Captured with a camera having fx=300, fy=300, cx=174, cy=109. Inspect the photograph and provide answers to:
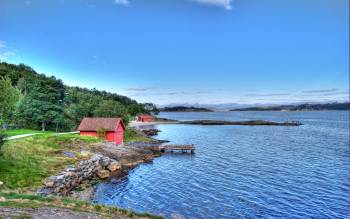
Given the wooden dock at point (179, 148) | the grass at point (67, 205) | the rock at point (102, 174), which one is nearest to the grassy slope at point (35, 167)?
the grass at point (67, 205)

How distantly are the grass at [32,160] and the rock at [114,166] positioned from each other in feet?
19.8

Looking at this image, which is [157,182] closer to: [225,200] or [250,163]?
[225,200]

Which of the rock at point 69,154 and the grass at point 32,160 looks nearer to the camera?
the grass at point 32,160

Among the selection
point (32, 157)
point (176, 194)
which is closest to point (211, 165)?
point (176, 194)

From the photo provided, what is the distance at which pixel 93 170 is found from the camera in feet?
136

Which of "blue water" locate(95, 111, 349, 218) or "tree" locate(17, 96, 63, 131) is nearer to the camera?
"blue water" locate(95, 111, 349, 218)

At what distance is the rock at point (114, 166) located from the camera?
45.5 m

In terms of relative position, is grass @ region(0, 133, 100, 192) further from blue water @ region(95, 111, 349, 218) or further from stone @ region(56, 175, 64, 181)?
blue water @ region(95, 111, 349, 218)

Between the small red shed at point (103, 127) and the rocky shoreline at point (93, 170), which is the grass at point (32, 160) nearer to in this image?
the rocky shoreline at point (93, 170)

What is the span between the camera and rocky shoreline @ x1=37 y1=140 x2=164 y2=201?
3114cm

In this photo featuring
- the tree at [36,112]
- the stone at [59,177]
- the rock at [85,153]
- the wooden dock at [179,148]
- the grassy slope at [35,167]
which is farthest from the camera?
the tree at [36,112]

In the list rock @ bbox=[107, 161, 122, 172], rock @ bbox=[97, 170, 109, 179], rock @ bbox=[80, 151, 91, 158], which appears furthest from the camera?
rock @ bbox=[107, 161, 122, 172]

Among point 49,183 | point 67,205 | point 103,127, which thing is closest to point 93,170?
point 49,183

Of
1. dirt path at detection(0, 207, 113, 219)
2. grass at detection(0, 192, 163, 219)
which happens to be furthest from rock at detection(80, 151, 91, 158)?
dirt path at detection(0, 207, 113, 219)
